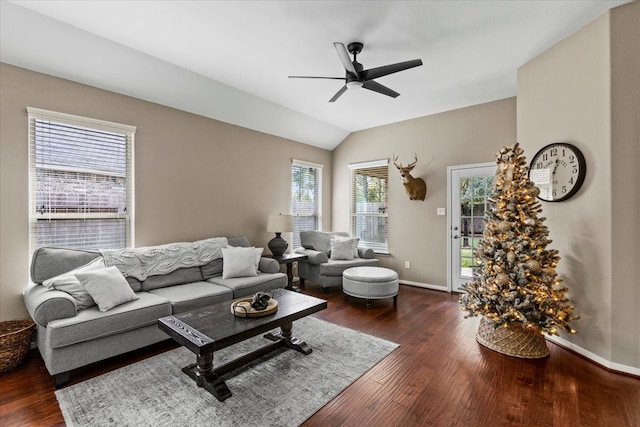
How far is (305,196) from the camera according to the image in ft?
19.7

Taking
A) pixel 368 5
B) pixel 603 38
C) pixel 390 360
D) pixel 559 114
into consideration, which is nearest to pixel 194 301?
pixel 390 360

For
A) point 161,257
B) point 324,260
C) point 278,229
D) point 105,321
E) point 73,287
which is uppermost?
point 278,229

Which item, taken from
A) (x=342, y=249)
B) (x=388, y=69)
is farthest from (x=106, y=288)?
(x=342, y=249)

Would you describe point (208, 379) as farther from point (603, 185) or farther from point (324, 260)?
point (603, 185)

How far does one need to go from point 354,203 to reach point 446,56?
11.2 feet

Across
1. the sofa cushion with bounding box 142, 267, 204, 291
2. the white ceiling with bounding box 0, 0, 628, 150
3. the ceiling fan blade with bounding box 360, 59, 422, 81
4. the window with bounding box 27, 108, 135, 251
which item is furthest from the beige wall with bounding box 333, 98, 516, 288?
the window with bounding box 27, 108, 135, 251

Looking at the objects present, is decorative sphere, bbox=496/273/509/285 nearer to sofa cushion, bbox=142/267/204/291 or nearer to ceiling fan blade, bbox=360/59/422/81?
ceiling fan blade, bbox=360/59/422/81

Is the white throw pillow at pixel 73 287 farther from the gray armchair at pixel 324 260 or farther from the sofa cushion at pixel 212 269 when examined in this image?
the gray armchair at pixel 324 260

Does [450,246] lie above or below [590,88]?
below

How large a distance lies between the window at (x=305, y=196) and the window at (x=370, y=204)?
740 millimetres

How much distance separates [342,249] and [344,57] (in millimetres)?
3261

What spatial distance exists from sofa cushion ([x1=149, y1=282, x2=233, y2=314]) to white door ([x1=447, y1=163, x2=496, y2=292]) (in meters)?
3.54

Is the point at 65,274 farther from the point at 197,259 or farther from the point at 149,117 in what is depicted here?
the point at 149,117

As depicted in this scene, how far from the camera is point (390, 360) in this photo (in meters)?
2.67
